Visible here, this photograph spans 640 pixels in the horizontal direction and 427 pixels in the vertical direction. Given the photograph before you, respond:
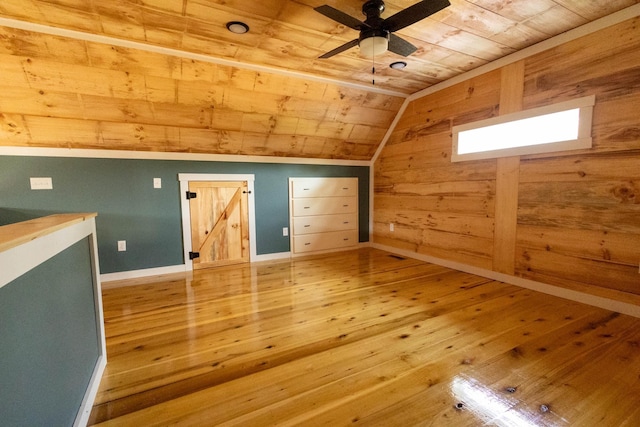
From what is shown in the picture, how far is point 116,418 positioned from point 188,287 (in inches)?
74.4

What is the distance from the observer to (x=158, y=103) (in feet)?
9.91

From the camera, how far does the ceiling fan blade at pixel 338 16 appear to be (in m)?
1.73

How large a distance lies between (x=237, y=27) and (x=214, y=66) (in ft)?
2.23

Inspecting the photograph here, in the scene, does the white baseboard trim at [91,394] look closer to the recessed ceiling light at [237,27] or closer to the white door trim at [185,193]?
the white door trim at [185,193]

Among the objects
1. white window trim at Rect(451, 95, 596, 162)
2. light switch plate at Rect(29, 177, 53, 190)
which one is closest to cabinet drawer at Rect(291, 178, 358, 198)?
white window trim at Rect(451, 95, 596, 162)

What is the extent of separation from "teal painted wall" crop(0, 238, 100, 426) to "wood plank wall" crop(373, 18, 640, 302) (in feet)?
11.9

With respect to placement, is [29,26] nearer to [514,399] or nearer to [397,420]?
[397,420]

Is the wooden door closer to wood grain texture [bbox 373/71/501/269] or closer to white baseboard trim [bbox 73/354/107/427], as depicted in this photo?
white baseboard trim [bbox 73/354/107/427]

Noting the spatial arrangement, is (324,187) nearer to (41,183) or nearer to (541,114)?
(541,114)

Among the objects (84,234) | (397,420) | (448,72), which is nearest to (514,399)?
(397,420)

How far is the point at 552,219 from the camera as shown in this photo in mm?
2736

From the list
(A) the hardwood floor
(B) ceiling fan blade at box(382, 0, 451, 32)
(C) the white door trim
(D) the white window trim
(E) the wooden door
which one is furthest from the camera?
(E) the wooden door

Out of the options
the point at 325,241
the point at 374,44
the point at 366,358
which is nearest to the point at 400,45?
the point at 374,44

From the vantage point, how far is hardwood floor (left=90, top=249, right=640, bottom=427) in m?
1.37
